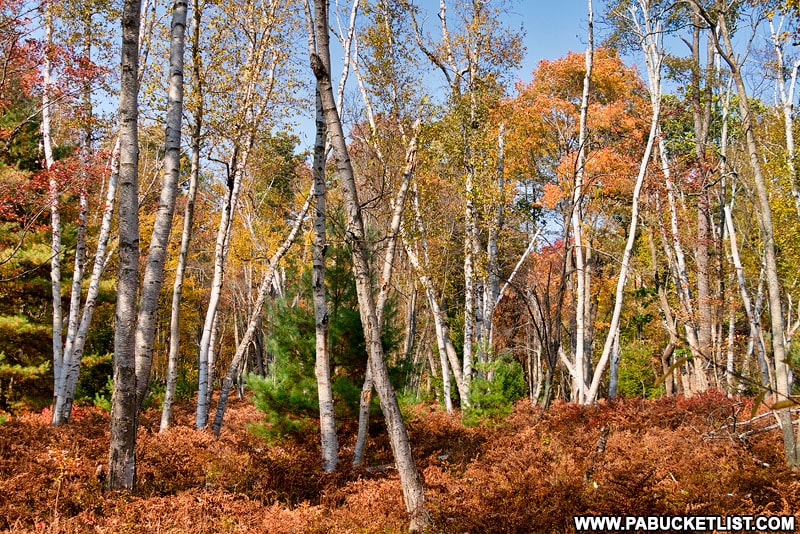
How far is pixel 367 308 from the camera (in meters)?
5.22

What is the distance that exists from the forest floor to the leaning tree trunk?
30 centimetres

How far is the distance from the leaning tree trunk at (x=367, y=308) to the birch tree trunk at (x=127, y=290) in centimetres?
184

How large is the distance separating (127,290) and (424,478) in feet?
13.4

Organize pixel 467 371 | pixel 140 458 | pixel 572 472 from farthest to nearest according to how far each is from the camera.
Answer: pixel 467 371, pixel 140 458, pixel 572 472

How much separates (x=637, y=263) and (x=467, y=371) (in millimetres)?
11224

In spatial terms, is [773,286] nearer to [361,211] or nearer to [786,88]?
[361,211]

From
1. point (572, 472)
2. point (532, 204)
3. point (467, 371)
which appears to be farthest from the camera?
point (532, 204)

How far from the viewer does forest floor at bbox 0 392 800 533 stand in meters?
4.64

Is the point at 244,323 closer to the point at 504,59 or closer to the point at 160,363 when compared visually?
the point at 160,363

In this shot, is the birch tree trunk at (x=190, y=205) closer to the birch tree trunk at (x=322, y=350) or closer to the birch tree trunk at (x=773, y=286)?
the birch tree trunk at (x=322, y=350)

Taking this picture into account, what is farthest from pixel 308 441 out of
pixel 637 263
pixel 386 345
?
pixel 637 263

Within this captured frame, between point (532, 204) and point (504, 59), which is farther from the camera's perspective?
point (532, 204)

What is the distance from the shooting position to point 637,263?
760 inches

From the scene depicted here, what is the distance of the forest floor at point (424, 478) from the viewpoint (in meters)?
4.64
